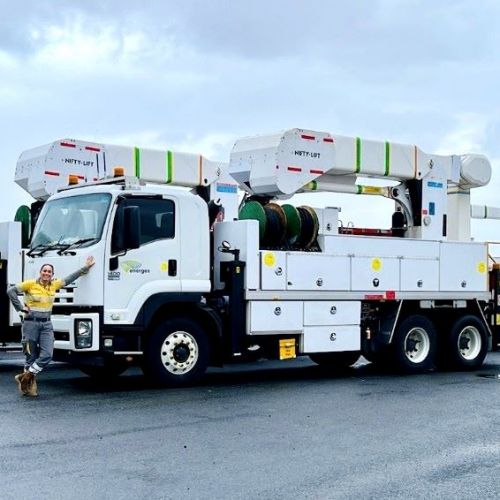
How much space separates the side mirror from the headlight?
3.70ft

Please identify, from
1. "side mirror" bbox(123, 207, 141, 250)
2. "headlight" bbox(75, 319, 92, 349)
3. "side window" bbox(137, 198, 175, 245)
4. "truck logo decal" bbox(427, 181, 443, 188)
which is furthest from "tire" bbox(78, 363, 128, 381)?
"truck logo decal" bbox(427, 181, 443, 188)

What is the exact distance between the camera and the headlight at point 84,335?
11539 millimetres

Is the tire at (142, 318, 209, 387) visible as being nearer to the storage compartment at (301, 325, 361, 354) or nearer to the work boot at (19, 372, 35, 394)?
the work boot at (19, 372, 35, 394)

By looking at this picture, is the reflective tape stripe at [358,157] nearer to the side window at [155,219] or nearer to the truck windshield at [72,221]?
the side window at [155,219]

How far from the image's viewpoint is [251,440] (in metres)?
8.43

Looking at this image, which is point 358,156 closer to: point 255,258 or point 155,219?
point 255,258

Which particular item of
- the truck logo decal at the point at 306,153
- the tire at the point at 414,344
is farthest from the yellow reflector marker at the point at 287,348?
the truck logo decal at the point at 306,153

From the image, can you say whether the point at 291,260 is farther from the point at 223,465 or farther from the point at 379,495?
the point at 379,495

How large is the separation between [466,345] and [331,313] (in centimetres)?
333

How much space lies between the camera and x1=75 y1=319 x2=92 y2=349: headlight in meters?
11.5

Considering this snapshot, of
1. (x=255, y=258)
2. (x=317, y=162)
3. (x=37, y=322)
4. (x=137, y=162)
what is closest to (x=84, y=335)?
(x=37, y=322)

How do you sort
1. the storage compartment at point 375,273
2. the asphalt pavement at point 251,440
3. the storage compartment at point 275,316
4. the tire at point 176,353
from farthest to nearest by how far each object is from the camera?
the storage compartment at point 375,273, the storage compartment at point 275,316, the tire at point 176,353, the asphalt pavement at point 251,440

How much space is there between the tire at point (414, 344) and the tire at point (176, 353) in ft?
12.7

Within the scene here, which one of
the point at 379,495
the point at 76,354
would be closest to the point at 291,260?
the point at 76,354
